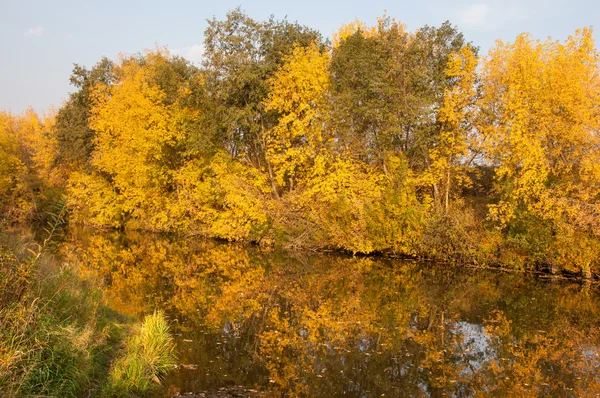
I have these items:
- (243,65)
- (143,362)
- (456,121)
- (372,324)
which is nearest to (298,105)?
(243,65)

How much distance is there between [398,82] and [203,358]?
61.3 feet

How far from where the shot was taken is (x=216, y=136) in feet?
96.7

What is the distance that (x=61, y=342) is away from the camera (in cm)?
696

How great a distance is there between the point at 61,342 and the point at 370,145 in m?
20.8

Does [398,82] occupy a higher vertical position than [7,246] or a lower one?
higher

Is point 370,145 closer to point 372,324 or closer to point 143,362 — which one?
point 372,324

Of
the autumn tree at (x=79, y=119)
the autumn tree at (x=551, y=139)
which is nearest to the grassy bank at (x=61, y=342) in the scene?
the autumn tree at (x=551, y=139)

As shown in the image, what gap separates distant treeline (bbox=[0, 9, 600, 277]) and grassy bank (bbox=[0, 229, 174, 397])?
15573 millimetres

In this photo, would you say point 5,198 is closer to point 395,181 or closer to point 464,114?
point 395,181

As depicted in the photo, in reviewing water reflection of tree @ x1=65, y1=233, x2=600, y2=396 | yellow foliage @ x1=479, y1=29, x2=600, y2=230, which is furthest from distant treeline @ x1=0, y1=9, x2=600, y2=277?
water reflection of tree @ x1=65, y1=233, x2=600, y2=396

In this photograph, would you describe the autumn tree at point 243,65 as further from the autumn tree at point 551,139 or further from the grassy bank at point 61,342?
the grassy bank at point 61,342

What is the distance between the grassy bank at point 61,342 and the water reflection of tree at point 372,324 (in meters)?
1.20

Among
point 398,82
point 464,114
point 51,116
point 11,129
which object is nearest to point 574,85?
point 464,114

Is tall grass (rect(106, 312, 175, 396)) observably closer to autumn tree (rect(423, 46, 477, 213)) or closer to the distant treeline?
the distant treeline
